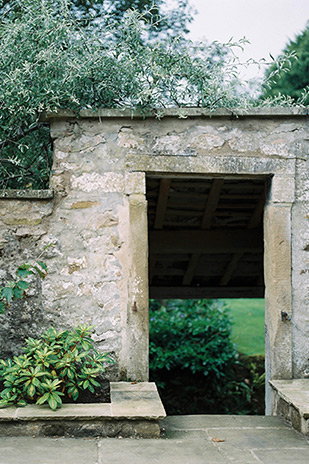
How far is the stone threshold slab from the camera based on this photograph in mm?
3006

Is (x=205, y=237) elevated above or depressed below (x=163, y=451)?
above

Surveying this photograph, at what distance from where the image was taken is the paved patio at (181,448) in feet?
8.81

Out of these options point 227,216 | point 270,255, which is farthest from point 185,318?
point 270,255

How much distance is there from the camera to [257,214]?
5.46 meters

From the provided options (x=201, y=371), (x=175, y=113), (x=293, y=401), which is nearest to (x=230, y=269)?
(x=201, y=371)

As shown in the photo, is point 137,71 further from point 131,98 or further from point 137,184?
point 137,184

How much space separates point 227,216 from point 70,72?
2.60m

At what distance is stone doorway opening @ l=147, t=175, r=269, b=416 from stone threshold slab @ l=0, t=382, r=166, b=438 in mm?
2235

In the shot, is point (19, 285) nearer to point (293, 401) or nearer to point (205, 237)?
point (293, 401)

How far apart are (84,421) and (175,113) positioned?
7.38 feet

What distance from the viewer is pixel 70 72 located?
373cm

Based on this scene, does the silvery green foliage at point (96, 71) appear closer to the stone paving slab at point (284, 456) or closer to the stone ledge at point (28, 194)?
the stone ledge at point (28, 194)

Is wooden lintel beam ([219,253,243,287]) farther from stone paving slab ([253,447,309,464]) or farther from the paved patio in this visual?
stone paving slab ([253,447,309,464])

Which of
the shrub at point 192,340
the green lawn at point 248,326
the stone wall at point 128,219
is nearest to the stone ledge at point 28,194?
the stone wall at point 128,219
